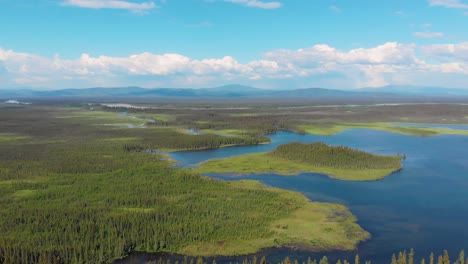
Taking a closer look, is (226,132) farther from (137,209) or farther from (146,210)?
(146,210)

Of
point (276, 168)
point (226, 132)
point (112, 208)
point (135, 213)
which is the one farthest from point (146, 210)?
point (226, 132)

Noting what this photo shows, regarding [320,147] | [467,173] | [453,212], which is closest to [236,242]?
[453,212]

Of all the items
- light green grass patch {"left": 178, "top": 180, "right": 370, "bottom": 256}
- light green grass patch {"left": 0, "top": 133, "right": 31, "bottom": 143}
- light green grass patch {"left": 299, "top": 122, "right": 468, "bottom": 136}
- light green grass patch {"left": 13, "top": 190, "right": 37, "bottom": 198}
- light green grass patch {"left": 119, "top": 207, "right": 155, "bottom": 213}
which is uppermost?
light green grass patch {"left": 299, "top": 122, "right": 468, "bottom": 136}

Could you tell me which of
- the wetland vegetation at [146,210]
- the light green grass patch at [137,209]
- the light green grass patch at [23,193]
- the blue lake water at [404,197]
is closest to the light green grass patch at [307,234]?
the wetland vegetation at [146,210]

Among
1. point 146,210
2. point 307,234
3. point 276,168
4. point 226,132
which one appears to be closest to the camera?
point 307,234

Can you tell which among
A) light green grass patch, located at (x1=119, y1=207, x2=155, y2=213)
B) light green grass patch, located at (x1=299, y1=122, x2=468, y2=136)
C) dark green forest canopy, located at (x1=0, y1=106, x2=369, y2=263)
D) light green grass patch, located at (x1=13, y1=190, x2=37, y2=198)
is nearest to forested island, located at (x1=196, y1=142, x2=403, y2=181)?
dark green forest canopy, located at (x1=0, y1=106, x2=369, y2=263)

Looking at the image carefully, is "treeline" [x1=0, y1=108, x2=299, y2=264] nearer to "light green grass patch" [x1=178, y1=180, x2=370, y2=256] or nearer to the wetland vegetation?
the wetland vegetation
